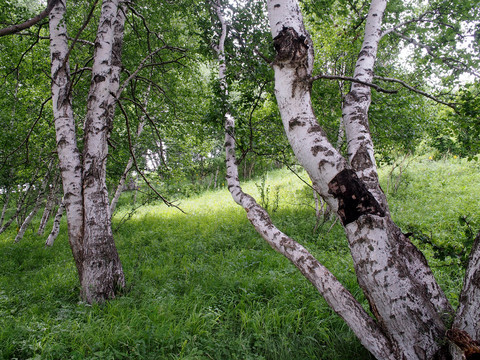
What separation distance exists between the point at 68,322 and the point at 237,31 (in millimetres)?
4999

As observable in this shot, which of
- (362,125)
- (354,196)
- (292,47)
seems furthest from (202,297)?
(292,47)

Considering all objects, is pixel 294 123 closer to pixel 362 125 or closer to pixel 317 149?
pixel 317 149

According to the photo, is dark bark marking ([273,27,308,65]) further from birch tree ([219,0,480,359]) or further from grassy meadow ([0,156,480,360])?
grassy meadow ([0,156,480,360])

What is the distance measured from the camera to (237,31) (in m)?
5.00

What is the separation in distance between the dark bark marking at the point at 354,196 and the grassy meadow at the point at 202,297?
902 millimetres

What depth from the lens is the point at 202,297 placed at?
Result: 3.75 meters

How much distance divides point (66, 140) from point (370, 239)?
3.94 meters

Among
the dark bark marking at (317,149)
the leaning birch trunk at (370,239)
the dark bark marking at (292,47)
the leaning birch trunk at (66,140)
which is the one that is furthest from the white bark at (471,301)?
the leaning birch trunk at (66,140)

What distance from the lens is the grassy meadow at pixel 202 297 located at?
8.68 ft

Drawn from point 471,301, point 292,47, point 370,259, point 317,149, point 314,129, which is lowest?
point 471,301

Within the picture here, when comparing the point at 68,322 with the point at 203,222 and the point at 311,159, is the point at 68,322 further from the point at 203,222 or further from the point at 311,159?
the point at 203,222

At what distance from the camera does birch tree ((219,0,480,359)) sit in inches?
65.1

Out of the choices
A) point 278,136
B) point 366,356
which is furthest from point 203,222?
point 366,356

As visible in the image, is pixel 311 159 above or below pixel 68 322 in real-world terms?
above
